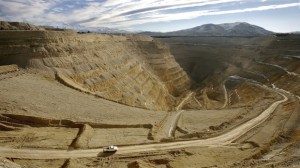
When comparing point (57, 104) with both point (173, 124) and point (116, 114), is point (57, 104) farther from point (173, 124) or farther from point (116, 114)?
point (173, 124)

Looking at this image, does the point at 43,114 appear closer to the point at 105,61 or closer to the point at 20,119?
the point at 20,119

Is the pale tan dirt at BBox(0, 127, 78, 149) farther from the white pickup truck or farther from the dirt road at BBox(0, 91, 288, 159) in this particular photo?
the white pickup truck

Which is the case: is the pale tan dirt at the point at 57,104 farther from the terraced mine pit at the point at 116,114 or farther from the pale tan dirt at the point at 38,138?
the pale tan dirt at the point at 38,138

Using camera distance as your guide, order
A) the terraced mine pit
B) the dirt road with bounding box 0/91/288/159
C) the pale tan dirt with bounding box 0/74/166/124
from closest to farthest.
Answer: the dirt road with bounding box 0/91/288/159, the terraced mine pit, the pale tan dirt with bounding box 0/74/166/124

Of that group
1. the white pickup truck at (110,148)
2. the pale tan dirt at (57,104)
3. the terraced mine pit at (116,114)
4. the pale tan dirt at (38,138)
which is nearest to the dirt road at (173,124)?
the terraced mine pit at (116,114)

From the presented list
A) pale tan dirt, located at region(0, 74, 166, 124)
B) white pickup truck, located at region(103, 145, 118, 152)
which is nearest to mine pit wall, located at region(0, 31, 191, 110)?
pale tan dirt, located at region(0, 74, 166, 124)
